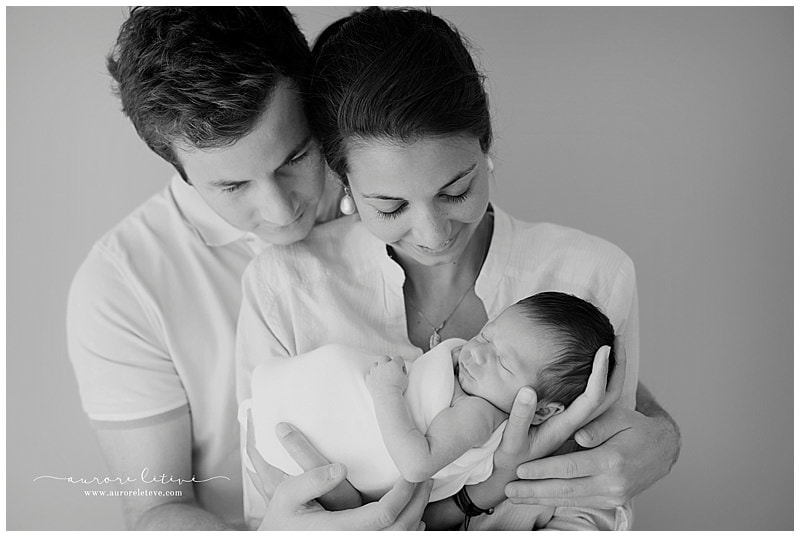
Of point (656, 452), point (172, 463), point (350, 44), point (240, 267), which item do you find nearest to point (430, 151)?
point (350, 44)

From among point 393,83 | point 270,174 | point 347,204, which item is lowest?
point 347,204

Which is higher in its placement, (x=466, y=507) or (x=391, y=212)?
(x=391, y=212)

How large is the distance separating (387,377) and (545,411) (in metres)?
0.29

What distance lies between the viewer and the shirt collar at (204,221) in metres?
1.70

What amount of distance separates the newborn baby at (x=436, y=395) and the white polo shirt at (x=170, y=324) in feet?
1.04

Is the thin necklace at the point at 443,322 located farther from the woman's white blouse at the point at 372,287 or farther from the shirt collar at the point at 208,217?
the shirt collar at the point at 208,217

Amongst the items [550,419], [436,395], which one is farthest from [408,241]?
[550,419]

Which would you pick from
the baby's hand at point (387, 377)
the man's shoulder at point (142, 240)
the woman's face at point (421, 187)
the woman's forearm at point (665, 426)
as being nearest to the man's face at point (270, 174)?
the woman's face at point (421, 187)

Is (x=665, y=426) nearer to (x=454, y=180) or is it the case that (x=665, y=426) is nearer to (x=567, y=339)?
(x=567, y=339)

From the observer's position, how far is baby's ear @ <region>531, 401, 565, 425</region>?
1361 millimetres

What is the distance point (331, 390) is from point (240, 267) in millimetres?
484

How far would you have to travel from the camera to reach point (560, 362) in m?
1.31

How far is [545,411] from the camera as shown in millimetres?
1382

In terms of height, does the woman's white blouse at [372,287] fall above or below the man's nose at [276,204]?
below
